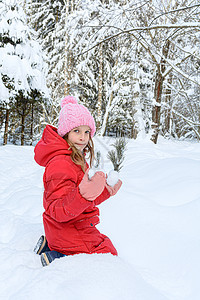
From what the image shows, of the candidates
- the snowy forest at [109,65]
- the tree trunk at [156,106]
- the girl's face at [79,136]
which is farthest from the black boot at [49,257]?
the tree trunk at [156,106]

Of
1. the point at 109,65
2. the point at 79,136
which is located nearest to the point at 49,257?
the point at 79,136

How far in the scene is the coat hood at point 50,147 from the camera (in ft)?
5.34

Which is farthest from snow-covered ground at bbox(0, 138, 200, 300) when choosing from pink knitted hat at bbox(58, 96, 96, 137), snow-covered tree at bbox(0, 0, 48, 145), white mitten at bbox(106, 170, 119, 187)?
snow-covered tree at bbox(0, 0, 48, 145)

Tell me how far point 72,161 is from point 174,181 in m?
1.94

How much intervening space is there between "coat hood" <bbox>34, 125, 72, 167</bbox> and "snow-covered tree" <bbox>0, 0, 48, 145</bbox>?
8756 mm

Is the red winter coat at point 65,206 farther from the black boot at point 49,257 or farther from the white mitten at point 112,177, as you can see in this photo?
the white mitten at point 112,177

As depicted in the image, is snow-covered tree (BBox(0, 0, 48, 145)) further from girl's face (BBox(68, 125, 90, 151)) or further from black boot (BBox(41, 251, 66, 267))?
black boot (BBox(41, 251, 66, 267))

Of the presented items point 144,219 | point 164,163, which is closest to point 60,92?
point 164,163

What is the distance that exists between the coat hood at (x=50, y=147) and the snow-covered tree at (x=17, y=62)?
28.7 feet

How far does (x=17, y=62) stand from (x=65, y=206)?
10170 mm

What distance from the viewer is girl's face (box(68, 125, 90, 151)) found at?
1.73 m

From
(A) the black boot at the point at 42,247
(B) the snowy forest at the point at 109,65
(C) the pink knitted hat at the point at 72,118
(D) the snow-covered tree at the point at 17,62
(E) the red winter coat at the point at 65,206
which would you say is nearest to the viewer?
(E) the red winter coat at the point at 65,206

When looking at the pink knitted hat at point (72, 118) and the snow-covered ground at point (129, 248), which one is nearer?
the snow-covered ground at point (129, 248)

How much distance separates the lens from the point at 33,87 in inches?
418
